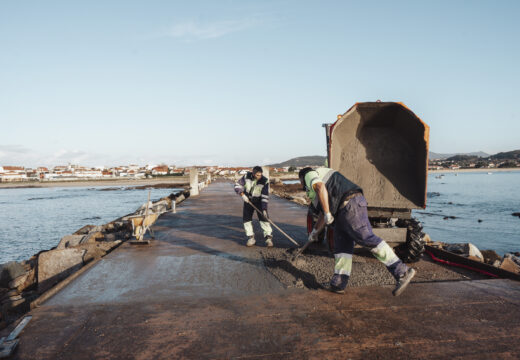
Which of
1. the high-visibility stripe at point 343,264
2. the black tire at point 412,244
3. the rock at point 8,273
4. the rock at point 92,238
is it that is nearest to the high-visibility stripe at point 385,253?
the high-visibility stripe at point 343,264

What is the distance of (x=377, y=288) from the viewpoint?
12.7 feet

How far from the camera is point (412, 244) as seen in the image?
4.85 meters

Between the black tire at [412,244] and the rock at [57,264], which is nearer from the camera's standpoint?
the black tire at [412,244]

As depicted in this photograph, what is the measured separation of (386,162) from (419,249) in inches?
64.7

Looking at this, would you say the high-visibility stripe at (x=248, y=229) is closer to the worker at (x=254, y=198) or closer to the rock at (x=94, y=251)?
the worker at (x=254, y=198)

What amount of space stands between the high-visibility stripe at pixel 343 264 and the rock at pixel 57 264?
475cm

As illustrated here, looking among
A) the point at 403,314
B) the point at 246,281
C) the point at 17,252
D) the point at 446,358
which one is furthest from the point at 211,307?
the point at 17,252

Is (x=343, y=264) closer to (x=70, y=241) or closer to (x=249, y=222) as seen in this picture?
(x=249, y=222)

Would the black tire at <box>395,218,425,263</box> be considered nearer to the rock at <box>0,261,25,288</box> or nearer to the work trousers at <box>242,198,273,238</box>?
the work trousers at <box>242,198,273,238</box>

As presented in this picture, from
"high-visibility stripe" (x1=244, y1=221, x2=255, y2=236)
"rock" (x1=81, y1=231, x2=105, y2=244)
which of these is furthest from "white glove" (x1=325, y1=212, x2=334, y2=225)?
"rock" (x1=81, y1=231, x2=105, y2=244)

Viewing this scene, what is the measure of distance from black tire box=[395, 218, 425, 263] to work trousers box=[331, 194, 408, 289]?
139cm

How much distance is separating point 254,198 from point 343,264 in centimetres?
302

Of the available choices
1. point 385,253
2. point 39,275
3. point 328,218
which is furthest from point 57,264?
point 385,253

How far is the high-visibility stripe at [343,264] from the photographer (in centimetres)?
376
